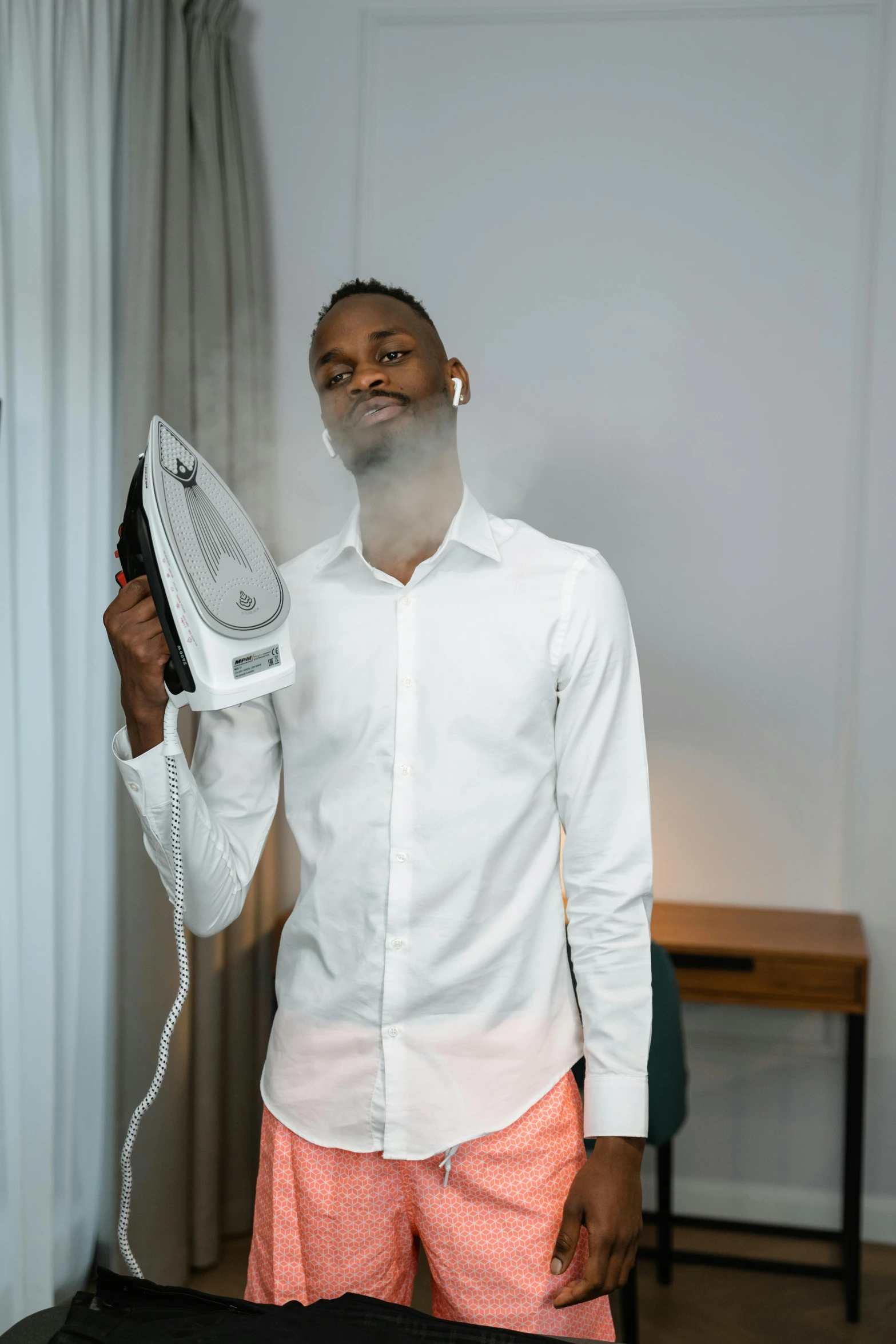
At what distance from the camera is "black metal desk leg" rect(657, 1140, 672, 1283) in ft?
5.85

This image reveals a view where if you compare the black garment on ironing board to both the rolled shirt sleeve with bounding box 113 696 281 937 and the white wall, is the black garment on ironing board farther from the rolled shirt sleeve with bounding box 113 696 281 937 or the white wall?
the white wall

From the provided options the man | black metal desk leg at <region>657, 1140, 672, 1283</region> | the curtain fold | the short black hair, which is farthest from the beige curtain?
black metal desk leg at <region>657, 1140, 672, 1283</region>

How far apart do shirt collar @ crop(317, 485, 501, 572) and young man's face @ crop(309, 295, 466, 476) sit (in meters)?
0.06

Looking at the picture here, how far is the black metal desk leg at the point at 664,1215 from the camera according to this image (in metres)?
1.78

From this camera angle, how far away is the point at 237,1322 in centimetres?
74

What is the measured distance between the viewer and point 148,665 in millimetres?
842

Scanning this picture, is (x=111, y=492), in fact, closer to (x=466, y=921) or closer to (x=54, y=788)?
(x=54, y=788)

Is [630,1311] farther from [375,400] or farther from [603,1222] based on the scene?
[375,400]

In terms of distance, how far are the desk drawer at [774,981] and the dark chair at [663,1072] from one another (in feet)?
0.31

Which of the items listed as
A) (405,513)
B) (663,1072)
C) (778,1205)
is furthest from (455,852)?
(778,1205)

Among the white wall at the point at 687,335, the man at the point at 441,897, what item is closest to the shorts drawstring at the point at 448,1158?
the man at the point at 441,897

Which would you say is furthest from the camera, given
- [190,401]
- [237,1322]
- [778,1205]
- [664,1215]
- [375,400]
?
[778,1205]

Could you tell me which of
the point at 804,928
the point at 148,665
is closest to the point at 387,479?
the point at 148,665

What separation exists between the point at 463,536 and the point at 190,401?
854 mm
